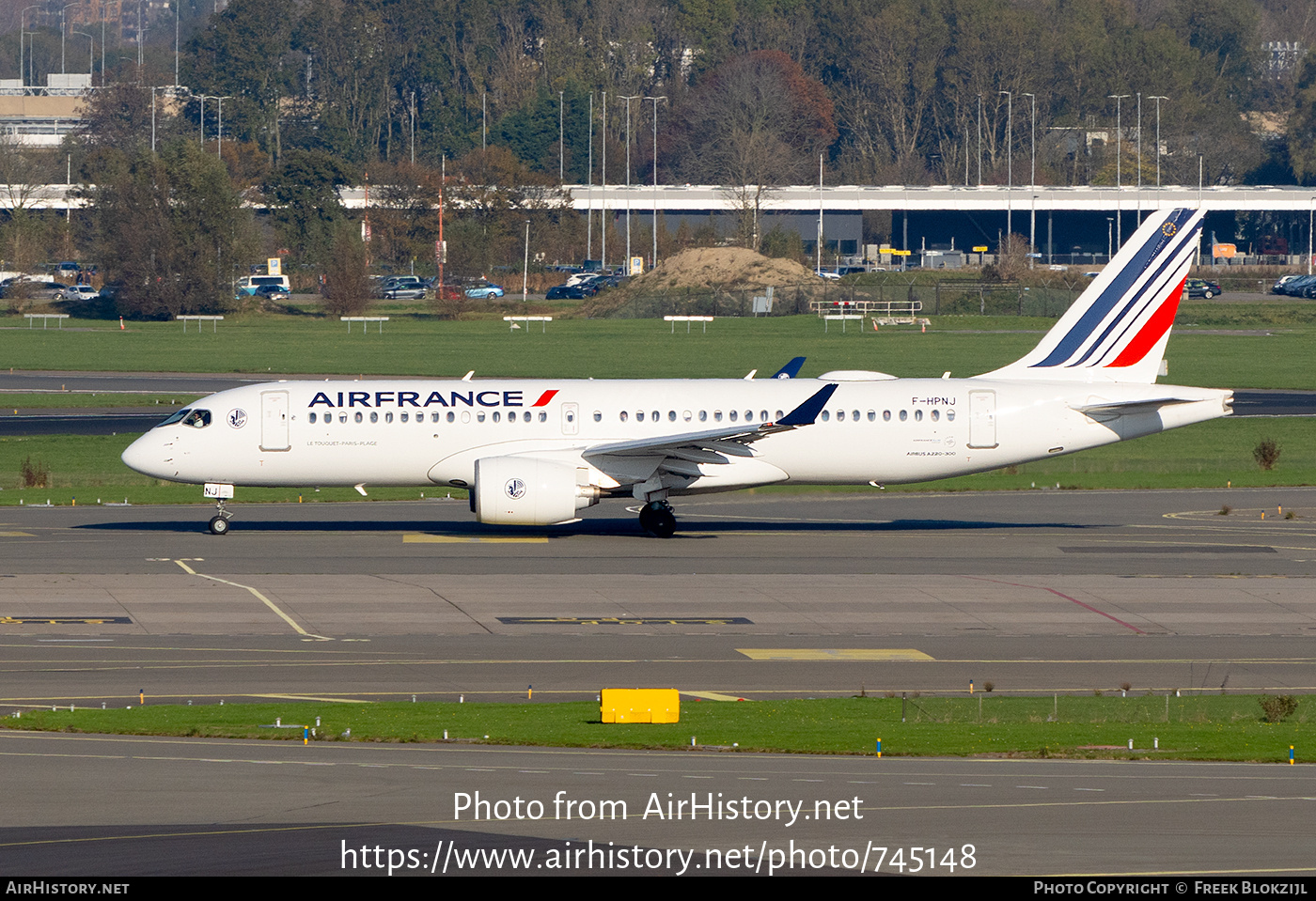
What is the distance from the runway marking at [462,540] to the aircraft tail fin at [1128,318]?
13328 mm

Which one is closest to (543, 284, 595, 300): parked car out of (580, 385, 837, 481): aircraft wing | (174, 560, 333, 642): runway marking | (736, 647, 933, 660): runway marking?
(580, 385, 837, 481): aircraft wing

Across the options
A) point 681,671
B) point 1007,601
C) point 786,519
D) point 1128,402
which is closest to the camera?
point 681,671

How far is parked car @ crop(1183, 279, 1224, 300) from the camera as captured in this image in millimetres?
154750

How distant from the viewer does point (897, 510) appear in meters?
50.6

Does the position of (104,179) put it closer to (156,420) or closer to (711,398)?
(156,420)

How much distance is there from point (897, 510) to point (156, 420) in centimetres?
3469

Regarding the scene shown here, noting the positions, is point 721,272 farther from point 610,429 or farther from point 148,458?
point 148,458

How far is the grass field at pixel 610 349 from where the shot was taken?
3745 inches

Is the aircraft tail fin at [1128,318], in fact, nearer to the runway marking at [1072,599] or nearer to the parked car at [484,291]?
the runway marking at [1072,599]

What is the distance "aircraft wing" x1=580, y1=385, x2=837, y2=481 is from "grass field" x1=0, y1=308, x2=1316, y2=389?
47.0 meters

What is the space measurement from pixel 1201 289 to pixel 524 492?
417 feet

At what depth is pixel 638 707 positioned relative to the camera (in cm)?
2439

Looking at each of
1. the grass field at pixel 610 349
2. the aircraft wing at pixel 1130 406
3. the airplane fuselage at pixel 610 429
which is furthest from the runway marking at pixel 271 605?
the grass field at pixel 610 349

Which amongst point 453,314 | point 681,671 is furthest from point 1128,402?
point 453,314
